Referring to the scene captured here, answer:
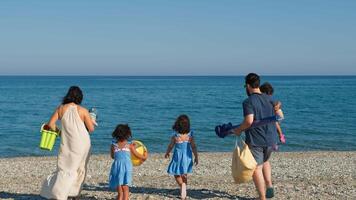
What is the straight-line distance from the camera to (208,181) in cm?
1121

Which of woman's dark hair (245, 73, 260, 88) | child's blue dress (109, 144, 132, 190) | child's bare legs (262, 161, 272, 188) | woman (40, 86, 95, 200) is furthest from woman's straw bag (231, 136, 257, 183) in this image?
woman (40, 86, 95, 200)

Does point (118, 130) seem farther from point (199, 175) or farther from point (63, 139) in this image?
point (199, 175)

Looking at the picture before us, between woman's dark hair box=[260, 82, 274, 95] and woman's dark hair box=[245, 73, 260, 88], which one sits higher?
woman's dark hair box=[245, 73, 260, 88]

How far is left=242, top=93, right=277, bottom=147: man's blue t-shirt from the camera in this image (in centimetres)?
746

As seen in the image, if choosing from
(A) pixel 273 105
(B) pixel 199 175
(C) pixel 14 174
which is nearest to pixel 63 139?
(A) pixel 273 105

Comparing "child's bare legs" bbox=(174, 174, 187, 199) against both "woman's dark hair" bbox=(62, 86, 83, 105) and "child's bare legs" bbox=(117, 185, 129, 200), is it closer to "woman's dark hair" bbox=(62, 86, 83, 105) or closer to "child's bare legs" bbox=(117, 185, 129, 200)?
"child's bare legs" bbox=(117, 185, 129, 200)

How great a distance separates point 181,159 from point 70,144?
5.68 feet

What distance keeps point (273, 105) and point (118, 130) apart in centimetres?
226

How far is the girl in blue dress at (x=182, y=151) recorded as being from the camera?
837 cm

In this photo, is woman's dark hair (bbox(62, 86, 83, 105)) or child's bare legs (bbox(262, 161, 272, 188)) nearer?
woman's dark hair (bbox(62, 86, 83, 105))

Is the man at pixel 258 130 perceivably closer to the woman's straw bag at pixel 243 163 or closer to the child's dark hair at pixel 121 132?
the woman's straw bag at pixel 243 163

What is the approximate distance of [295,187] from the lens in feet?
30.8

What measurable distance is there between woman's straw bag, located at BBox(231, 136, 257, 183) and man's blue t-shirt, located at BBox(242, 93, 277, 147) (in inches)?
5.2

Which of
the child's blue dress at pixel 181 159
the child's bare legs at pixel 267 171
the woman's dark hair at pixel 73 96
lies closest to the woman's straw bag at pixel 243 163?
the child's bare legs at pixel 267 171
